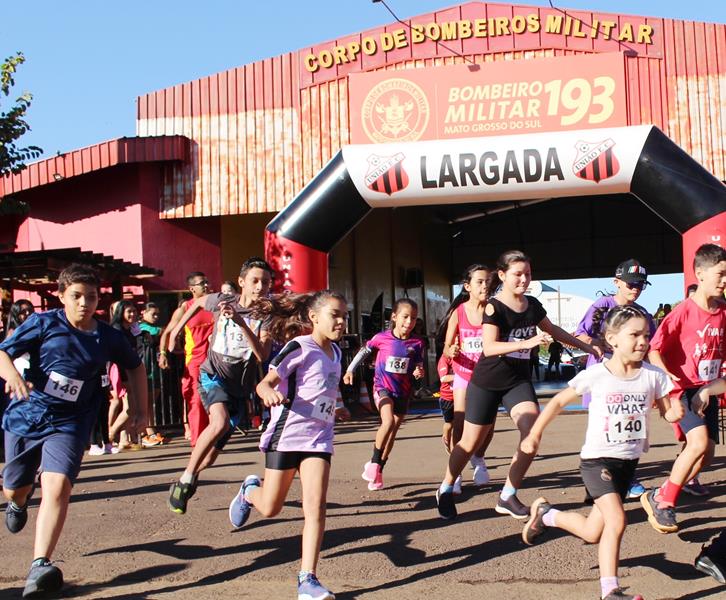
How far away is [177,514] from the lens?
6.71 meters

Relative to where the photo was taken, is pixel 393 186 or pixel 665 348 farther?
pixel 393 186

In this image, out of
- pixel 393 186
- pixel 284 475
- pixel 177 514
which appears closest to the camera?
pixel 284 475

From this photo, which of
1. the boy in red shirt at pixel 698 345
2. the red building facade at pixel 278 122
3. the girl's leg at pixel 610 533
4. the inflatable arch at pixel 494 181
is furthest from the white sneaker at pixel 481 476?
the red building facade at pixel 278 122

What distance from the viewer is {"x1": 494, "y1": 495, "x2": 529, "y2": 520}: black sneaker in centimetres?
611

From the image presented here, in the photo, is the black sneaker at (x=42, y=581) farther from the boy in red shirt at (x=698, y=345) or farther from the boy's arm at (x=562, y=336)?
the boy in red shirt at (x=698, y=345)

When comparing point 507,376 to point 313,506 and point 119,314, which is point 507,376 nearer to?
point 313,506

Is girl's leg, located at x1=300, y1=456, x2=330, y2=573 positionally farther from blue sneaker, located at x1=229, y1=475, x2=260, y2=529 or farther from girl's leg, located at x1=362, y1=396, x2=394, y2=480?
girl's leg, located at x1=362, y1=396, x2=394, y2=480

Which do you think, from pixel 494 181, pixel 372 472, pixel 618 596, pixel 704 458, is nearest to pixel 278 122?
pixel 494 181

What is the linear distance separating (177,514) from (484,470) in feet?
8.61

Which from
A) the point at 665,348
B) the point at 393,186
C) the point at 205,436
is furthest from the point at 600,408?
the point at 393,186

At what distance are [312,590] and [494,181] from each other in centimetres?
1068

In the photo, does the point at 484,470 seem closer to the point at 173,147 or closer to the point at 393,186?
the point at 393,186

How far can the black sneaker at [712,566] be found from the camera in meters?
4.53

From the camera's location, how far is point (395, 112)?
16.2 m
